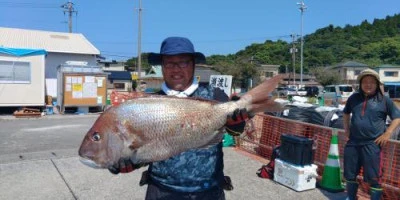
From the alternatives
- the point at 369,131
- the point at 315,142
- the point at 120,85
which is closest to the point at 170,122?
the point at 369,131

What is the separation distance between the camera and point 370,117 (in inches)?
187

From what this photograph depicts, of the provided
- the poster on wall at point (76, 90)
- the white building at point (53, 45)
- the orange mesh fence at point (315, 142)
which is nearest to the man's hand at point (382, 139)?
the orange mesh fence at point (315, 142)

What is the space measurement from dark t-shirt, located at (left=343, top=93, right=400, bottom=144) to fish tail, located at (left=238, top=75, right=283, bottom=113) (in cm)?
323

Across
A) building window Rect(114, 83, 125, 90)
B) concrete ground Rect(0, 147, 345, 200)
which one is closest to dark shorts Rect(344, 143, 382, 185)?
concrete ground Rect(0, 147, 345, 200)

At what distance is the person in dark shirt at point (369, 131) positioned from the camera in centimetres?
467

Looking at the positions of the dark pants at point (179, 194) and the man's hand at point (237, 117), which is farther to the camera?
the dark pants at point (179, 194)

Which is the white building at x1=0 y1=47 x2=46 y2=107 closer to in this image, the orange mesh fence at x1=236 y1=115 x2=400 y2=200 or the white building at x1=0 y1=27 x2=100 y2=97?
the white building at x1=0 y1=27 x2=100 y2=97

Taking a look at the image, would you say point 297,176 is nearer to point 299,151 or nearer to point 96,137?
point 299,151

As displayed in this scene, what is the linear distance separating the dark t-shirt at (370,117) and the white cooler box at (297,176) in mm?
933

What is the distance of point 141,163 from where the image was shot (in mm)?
1873

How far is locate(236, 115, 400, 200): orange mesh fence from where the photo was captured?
5.12m

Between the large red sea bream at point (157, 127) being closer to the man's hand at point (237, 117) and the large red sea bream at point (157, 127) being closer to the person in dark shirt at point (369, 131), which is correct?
the man's hand at point (237, 117)

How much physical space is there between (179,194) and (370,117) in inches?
137

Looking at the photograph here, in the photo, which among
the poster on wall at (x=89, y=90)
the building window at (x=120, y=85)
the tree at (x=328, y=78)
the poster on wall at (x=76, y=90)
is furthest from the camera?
the tree at (x=328, y=78)
